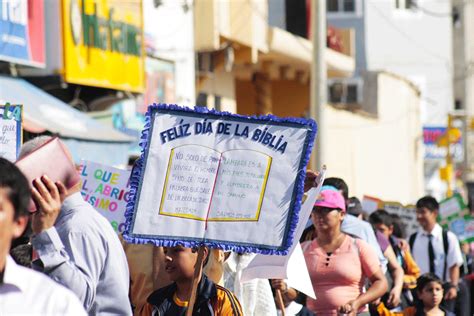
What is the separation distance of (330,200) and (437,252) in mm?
5712

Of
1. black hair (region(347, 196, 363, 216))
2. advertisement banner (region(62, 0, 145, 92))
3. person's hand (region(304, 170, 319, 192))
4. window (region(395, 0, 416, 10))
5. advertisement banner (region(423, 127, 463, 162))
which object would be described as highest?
window (region(395, 0, 416, 10))

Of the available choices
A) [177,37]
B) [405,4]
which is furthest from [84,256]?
[405,4]

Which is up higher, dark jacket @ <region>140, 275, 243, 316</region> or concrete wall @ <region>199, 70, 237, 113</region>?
concrete wall @ <region>199, 70, 237, 113</region>

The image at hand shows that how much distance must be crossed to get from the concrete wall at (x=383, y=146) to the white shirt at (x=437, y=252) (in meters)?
14.9

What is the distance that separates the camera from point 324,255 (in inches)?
359

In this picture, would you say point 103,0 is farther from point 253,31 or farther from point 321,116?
point 253,31

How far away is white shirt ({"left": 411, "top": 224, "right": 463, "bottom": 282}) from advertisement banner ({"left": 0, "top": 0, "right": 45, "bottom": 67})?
5.11m

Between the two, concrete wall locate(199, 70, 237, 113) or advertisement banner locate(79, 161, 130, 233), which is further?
concrete wall locate(199, 70, 237, 113)

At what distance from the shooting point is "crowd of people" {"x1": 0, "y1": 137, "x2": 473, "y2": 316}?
12.5ft

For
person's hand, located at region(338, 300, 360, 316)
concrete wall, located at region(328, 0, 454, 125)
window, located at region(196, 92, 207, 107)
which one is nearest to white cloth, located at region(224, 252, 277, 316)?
person's hand, located at region(338, 300, 360, 316)

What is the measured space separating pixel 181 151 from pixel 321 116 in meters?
12.9

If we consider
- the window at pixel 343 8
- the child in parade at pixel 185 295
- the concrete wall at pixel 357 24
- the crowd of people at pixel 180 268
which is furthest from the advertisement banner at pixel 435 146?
the child in parade at pixel 185 295

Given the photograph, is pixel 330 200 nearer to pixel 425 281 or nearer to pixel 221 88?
pixel 425 281

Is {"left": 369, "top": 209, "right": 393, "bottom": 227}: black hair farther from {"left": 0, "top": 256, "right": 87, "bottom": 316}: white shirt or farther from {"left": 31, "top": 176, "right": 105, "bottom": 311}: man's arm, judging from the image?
{"left": 0, "top": 256, "right": 87, "bottom": 316}: white shirt
